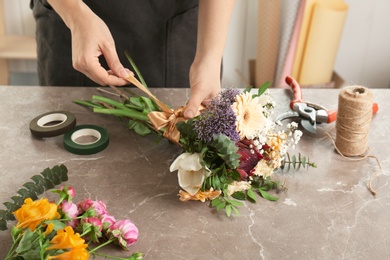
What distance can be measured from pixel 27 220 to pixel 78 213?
0.39 feet

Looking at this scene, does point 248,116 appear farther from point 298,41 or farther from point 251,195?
point 298,41

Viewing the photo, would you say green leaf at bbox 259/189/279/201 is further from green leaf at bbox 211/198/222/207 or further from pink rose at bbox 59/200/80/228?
pink rose at bbox 59/200/80/228

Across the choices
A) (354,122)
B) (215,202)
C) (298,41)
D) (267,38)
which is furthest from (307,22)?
(215,202)

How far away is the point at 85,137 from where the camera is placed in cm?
130

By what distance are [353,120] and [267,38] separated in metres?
1.40

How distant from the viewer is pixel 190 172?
1.07 metres

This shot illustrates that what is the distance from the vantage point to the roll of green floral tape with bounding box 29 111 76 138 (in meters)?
1.27

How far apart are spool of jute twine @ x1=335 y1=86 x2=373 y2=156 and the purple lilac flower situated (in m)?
0.29

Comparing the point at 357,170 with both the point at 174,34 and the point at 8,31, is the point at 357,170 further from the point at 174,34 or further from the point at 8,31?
the point at 8,31

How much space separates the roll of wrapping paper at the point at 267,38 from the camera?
96.8 inches

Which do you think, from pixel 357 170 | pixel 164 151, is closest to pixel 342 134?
pixel 357 170

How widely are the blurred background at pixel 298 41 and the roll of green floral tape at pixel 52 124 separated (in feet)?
4.11

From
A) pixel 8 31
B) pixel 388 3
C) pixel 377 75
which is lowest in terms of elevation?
pixel 377 75

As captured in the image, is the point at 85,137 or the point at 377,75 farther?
the point at 377,75
